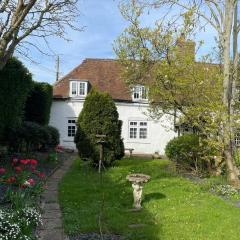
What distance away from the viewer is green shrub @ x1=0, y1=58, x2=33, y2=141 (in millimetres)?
16828

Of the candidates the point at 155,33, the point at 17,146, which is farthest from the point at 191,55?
the point at 17,146

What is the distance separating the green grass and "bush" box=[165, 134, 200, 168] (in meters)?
3.56

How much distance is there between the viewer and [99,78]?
1389 inches

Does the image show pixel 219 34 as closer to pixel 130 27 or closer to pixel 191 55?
pixel 191 55

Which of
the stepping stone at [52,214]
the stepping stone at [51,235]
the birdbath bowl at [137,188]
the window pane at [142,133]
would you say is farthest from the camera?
the window pane at [142,133]

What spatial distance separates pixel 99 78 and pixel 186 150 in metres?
17.7

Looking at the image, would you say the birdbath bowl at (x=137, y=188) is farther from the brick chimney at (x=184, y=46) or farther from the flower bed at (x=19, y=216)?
the brick chimney at (x=184, y=46)

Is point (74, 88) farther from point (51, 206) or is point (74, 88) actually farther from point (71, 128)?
point (51, 206)

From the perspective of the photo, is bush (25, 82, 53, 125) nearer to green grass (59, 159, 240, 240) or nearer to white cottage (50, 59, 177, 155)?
white cottage (50, 59, 177, 155)

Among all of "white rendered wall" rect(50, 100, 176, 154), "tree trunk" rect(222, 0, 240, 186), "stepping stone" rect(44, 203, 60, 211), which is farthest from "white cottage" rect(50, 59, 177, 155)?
"stepping stone" rect(44, 203, 60, 211)

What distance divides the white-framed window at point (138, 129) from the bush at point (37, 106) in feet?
27.2

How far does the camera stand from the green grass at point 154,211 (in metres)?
7.79

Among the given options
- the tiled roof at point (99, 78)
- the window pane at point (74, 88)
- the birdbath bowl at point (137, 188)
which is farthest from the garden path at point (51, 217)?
the tiled roof at point (99, 78)

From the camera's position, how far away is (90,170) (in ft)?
57.9
